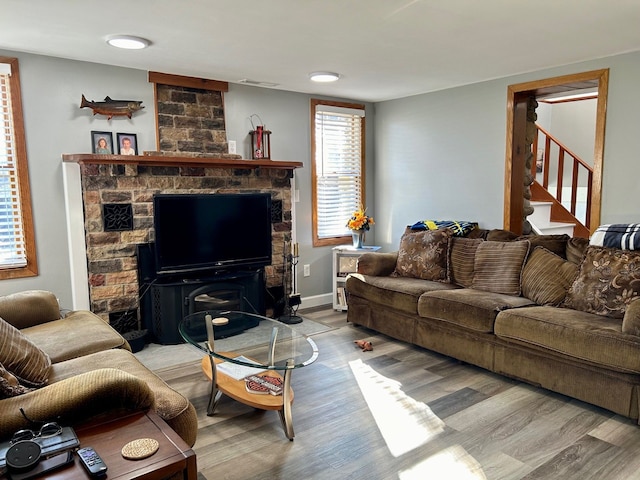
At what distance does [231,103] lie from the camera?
448 centimetres

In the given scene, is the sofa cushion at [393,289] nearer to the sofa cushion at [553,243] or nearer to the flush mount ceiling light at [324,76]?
the sofa cushion at [553,243]

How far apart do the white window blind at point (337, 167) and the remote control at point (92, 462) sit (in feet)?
13.0

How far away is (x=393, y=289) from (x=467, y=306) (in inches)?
29.0

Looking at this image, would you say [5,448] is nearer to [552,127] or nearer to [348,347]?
[348,347]

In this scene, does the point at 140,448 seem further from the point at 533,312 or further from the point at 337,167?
the point at 337,167

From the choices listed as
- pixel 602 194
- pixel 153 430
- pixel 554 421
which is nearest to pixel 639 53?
pixel 602 194

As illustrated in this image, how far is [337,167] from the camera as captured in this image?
17.6ft

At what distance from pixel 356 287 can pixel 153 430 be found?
2.90 metres

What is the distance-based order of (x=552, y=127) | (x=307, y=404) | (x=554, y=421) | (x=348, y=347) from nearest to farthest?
(x=554, y=421), (x=307, y=404), (x=348, y=347), (x=552, y=127)

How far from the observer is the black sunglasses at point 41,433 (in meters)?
1.50

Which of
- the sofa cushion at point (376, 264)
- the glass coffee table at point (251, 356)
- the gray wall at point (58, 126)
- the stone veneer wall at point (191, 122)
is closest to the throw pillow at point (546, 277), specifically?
the sofa cushion at point (376, 264)

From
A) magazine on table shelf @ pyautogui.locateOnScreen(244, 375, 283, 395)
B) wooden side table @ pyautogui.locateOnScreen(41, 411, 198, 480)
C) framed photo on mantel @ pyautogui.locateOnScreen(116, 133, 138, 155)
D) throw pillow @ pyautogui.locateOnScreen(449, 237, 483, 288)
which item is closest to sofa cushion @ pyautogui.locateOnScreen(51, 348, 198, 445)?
wooden side table @ pyautogui.locateOnScreen(41, 411, 198, 480)

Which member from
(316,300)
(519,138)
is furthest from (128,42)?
(519,138)

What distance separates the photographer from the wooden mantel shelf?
359cm
